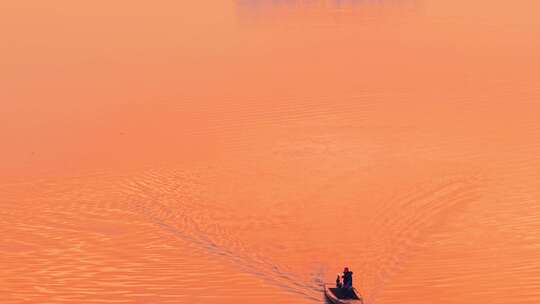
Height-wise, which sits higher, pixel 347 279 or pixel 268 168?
pixel 268 168

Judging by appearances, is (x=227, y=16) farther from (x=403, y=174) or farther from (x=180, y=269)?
(x=180, y=269)

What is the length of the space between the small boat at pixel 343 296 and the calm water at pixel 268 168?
38 cm

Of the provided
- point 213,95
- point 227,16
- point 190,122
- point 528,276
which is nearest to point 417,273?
point 528,276

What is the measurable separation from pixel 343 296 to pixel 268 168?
30.2 feet

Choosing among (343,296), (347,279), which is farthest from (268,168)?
(343,296)

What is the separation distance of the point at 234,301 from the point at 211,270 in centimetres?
147

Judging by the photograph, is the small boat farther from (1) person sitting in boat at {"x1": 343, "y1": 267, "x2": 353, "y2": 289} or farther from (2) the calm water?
(2) the calm water

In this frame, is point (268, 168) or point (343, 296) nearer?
point (343, 296)

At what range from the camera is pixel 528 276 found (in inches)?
719

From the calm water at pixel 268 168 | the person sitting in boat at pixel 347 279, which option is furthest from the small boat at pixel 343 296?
the calm water at pixel 268 168

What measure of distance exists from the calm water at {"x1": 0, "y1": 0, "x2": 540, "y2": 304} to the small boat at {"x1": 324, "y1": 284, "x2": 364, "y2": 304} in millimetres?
383

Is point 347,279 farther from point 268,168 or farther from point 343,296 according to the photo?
point 268,168

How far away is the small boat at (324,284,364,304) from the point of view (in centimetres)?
1656

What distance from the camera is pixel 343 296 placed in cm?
1684
